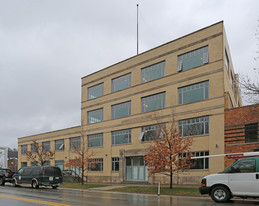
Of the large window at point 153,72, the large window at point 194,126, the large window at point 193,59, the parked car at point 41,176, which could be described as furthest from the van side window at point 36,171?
the large window at point 193,59

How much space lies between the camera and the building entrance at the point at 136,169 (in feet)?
110

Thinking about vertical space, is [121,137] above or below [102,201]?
above

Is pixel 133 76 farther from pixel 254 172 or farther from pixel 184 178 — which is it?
pixel 254 172

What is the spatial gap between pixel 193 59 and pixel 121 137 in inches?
481

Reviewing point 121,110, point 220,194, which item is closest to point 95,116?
point 121,110

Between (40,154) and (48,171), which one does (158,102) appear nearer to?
(48,171)

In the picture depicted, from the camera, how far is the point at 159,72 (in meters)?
33.5

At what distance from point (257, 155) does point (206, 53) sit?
16361mm

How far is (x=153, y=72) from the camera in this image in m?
34.2

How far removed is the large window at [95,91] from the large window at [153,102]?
321 inches

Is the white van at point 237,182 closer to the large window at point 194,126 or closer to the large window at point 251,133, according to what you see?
the large window at point 251,133

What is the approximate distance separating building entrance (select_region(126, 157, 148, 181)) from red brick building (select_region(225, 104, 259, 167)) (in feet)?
32.3

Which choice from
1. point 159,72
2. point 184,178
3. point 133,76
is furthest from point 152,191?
point 133,76

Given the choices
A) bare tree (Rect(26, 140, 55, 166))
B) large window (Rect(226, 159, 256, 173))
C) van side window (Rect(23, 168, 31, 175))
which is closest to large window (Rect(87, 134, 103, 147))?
bare tree (Rect(26, 140, 55, 166))
